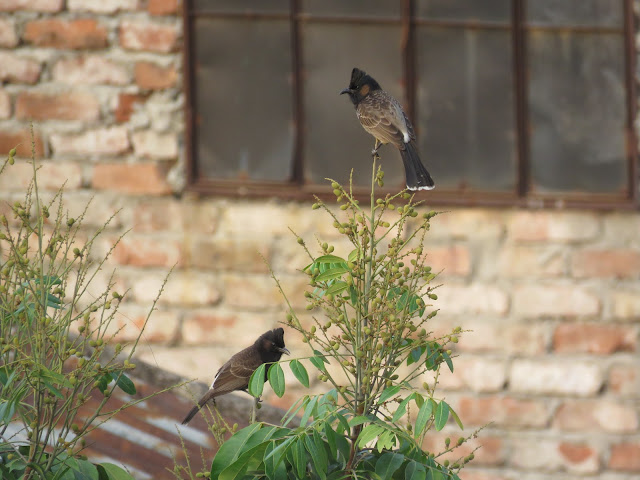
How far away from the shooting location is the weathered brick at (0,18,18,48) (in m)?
4.70

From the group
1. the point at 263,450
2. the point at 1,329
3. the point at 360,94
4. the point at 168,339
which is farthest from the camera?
the point at 168,339

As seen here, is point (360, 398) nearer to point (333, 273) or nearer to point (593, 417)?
point (333, 273)

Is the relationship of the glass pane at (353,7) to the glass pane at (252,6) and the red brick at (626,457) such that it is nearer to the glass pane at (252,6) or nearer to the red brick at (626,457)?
the glass pane at (252,6)

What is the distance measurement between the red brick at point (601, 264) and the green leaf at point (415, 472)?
2.97 meters

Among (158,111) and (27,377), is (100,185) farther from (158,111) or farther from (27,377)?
(27,377)

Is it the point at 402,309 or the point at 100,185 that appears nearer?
the point at 402,309

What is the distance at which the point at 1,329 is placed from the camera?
2107mm

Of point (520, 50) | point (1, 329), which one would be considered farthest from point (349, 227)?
point (520, 50)

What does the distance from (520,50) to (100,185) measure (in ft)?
6.29

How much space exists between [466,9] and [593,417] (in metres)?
1.85

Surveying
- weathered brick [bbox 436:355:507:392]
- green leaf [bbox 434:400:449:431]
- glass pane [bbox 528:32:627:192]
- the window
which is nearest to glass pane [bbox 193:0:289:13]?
the window

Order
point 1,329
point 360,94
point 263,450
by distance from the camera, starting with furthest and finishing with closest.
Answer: point 360,94
point 1,329
point 263,450

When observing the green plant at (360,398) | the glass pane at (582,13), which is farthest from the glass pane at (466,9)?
the green plant at (360,398)

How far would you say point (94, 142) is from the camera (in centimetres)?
468
